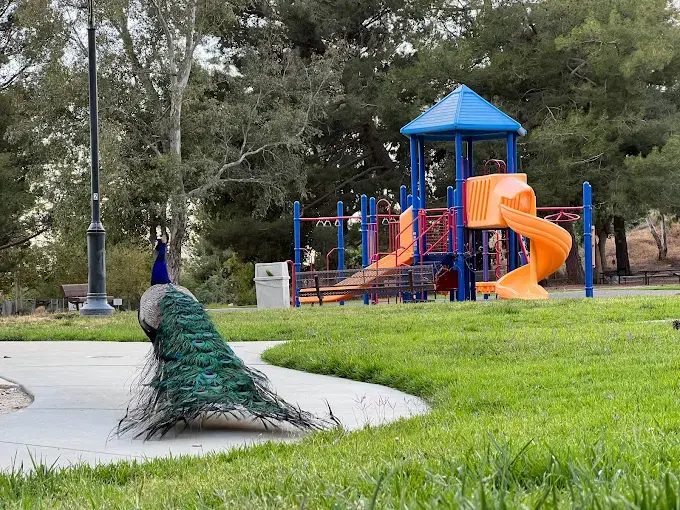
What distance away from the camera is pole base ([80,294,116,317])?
1627cm

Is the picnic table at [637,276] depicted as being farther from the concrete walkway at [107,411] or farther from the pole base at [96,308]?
the concrete walkway at [107,411]

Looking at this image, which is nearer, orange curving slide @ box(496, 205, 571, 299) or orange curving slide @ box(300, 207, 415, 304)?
orange curving slide @ box(496, 205, 571, 299)

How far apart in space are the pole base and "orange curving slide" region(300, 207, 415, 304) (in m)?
5.42

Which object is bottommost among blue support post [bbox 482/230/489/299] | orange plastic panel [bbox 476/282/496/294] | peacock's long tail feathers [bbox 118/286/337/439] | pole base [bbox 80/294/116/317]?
peacock's long tail feathers [bbox 118/286/337/439]

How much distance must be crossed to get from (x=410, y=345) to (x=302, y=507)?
254 inches

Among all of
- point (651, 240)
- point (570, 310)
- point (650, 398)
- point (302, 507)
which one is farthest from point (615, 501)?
point (651, 240)

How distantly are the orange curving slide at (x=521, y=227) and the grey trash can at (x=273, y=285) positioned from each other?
4520 millimetres

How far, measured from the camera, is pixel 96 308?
53.4ft

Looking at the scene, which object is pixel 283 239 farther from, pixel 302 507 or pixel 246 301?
pixel 302 507

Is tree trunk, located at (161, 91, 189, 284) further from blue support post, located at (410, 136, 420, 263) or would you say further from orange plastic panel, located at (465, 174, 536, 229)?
orange plastic panel, located at (465, 174, 536, 229)

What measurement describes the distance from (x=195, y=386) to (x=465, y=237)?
16628 mm

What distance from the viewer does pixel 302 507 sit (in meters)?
2.49

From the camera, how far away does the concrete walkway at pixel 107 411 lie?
4.80m

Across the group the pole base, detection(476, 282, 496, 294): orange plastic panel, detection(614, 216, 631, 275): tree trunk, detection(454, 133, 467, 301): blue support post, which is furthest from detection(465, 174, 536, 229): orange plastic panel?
detection(614, 216, 631, 275): tree trunk
